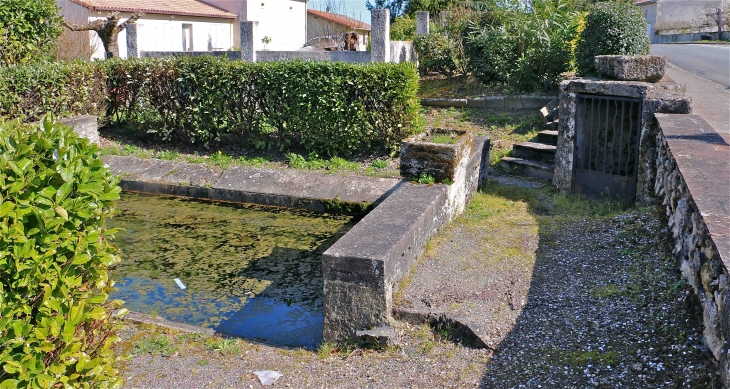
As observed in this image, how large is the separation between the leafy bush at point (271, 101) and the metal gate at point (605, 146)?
2988mm

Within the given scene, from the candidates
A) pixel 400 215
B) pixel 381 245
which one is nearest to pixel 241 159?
pixel 400 215

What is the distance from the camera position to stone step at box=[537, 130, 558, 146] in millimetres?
10195

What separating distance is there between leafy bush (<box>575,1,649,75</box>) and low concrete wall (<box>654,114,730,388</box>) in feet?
11.8

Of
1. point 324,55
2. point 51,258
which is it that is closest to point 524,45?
point 324,55

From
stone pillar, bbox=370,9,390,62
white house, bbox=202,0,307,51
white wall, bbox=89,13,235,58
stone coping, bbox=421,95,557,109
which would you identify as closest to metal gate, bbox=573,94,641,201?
stone coping, bbox=421,95,557,109

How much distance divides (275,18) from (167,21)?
7.33 m

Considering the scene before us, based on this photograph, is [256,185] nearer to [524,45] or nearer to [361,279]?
[361,279]

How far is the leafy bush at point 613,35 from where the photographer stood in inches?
412

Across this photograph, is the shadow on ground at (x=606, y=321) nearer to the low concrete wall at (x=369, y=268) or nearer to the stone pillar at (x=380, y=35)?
the low concrete wall at (x=369, y=268)

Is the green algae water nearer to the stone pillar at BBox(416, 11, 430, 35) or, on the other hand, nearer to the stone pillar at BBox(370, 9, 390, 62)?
the stone pillar at BBox(370, 9, 390, 62)

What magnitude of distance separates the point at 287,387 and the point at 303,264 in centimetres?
263

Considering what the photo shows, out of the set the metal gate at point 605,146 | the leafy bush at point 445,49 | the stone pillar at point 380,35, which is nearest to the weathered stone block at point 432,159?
the metal gate at point 605,146

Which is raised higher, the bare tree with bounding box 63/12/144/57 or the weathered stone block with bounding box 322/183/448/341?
the bare tree with bounding box 63/12/144/57

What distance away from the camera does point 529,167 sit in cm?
965
